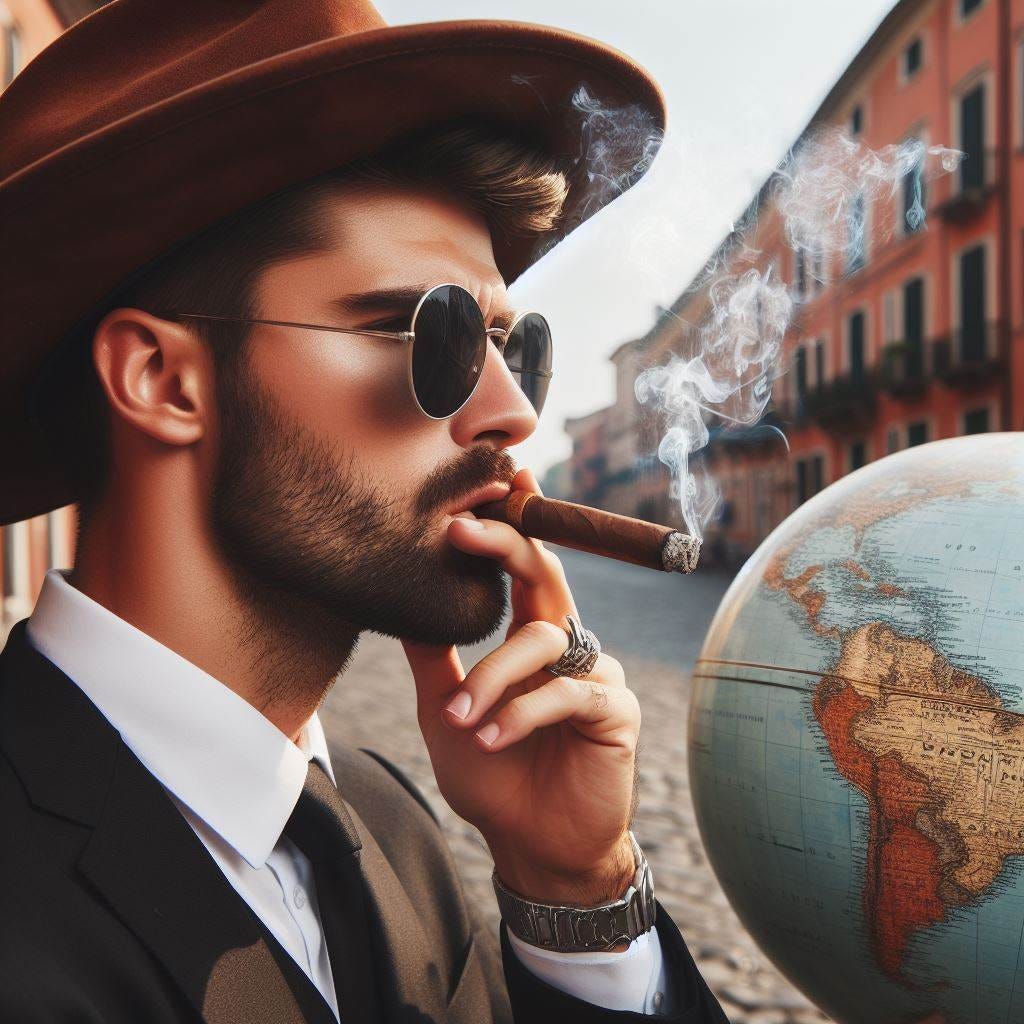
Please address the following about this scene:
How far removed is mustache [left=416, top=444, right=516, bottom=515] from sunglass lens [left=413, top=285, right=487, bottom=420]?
99 mm

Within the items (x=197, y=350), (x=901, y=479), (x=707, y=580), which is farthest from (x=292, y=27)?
(x=707, y=580)

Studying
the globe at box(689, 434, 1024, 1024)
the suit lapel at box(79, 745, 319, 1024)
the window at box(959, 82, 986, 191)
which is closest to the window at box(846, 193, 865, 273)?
the globe at box(689, 434, 1024, 1024)

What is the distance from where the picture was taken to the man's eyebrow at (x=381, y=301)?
160cm

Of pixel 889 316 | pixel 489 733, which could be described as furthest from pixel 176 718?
pixel 889 316

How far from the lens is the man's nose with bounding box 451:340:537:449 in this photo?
1.72 metres

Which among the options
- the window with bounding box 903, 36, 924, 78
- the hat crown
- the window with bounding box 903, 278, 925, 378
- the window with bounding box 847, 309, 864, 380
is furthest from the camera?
the window with bounding box 847, 309, 864, 380

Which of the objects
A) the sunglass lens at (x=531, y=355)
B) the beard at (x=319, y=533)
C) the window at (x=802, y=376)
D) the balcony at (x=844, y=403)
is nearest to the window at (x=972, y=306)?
the balcony at (x=844, y=403)

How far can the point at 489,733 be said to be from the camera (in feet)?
4.56

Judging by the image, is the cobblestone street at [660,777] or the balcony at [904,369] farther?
the balcony at [904,369]

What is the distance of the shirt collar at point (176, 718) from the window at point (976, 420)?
18.4 meters

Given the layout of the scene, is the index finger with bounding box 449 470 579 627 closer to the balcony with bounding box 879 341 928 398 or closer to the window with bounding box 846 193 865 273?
the window with bounding box 846 193 865 273

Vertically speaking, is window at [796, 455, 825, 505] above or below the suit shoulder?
above

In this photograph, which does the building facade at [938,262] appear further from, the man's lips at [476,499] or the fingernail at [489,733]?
the fingernail at [489,733]

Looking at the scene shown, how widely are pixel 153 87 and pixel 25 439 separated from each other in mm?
776
